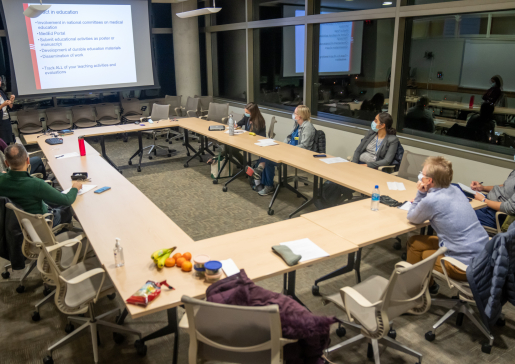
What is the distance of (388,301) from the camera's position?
7.52ft

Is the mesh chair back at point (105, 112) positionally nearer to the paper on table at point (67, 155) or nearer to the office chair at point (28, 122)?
the office chair at point (28, 122)

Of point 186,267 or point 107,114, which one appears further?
point 107,114

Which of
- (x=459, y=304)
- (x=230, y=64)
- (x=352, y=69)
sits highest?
(x=230, y=64)

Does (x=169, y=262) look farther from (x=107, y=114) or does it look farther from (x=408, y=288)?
(x=107, y=114)

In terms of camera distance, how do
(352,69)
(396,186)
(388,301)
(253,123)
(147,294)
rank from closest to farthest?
(147,294) < (388,301) < (396,186) < (253,123) < (352,69)

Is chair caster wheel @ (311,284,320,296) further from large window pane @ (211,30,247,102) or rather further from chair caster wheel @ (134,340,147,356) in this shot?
large window pane @ (211,30,247,102)

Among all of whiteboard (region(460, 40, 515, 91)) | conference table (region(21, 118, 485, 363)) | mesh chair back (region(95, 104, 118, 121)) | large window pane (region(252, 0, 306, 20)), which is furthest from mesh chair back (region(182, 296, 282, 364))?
mesh chair back (region(95, 104, 118, 121))

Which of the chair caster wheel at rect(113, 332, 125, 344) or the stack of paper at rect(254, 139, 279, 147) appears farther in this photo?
the stack of paper at rect(254, 139, 279, 147)

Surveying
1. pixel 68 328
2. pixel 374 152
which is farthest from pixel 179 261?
pixel 374 152

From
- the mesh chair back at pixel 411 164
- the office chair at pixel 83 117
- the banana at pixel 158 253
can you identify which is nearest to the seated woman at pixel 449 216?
the mesh chair back at pixel 411 164

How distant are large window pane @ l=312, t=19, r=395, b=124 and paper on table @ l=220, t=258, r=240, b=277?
444 centimetres

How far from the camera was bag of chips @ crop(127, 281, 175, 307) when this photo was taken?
7.04ft

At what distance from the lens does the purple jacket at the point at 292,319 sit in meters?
1.83

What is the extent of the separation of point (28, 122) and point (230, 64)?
4607mm
